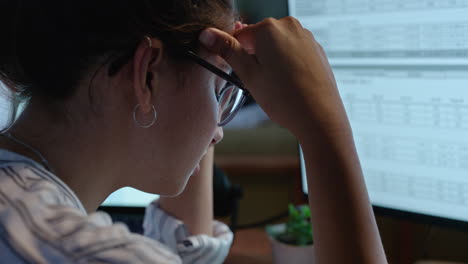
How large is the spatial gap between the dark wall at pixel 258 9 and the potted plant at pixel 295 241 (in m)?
0.53

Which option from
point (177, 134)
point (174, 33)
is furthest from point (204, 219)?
point (174, 33)

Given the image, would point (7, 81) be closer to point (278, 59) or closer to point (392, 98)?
point (278, 59)

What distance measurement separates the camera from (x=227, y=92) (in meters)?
0.70

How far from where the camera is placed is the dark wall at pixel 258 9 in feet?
4.23

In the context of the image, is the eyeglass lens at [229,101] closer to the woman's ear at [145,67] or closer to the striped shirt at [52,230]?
the woman's ear at [145,67]

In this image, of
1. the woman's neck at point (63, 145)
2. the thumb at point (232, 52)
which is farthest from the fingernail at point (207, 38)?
the woman's neck at point (63, 145)

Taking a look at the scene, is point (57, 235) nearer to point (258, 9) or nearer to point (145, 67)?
point (145, 67)

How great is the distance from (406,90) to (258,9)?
650mm

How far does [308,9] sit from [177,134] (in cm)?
38

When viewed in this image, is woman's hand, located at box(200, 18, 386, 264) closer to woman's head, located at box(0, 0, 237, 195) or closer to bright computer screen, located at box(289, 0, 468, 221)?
woman's head, located at box(0, 0, 237, 195)

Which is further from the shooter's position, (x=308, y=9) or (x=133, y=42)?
(x=308, y=9)

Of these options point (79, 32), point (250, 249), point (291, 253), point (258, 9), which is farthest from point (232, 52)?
point (258, 9)

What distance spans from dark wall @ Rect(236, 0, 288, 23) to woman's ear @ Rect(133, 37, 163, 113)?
693mm

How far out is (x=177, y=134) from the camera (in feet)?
2.16
